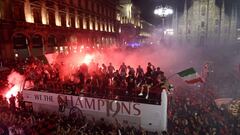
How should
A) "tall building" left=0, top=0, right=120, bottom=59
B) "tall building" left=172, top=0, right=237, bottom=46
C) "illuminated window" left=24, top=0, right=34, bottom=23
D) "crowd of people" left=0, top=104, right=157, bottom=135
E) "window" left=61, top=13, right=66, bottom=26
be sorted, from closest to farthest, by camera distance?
"crowd of people" left=0, top=104, right=157, bottom=135 < "tall building" left=0, top=0, right=120, bottom=59 < "illuminated window" left=24, top=0, right=34, bottom=23 < "window" left=61, top=13, right=66, bottom=26 < "tall building" left=172, top=0, right=237, bottom=46

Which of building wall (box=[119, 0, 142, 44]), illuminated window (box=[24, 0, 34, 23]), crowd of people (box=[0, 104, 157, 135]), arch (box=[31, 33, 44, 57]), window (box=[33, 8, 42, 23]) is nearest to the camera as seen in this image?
crowd of people (box=[0, 104, 157, 135])

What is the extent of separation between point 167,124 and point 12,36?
20295 mm

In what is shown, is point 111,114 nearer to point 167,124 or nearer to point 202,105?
point 167,124

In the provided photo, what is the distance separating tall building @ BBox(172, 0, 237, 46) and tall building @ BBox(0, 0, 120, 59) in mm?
20516

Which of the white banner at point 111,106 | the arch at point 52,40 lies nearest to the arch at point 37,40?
the arch at point 52,40

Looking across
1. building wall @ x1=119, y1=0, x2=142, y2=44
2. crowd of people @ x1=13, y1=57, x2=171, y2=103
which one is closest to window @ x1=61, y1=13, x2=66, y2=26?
crowd of people @ x1=13, y1=57, x2=171, y2=103

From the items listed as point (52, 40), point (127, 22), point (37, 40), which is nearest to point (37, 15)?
point (37, 40)

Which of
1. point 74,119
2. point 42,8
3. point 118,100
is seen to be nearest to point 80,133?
point 74,119

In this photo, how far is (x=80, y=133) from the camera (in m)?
9.45

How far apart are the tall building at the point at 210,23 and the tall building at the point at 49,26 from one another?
20516mm

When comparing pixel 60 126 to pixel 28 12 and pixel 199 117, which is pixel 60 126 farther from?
pixel 28 12

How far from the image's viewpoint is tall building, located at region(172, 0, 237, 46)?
45562mm

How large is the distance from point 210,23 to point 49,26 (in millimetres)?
35682

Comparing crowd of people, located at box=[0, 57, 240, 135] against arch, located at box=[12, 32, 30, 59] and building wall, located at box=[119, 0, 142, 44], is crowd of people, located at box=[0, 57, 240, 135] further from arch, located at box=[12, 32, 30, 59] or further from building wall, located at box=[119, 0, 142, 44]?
building wall, located at box=[119, 0, 142, 44]
